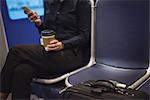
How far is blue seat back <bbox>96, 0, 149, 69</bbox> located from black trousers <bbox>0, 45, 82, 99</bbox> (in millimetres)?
233

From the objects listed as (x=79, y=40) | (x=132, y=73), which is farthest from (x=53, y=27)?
(x=132, y=73)

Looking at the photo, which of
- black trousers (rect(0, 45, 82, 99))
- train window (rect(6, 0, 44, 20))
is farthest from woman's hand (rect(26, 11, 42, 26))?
train window (rect(6, 0, 44, 20))

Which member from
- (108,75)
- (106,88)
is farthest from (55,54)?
(106,88)

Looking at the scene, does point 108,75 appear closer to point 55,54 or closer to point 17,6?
point 55,54

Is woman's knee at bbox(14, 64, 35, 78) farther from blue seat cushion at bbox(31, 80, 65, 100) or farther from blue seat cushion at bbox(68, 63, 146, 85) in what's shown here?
blue seat cushion at bbox(68, 63, 146, 85)

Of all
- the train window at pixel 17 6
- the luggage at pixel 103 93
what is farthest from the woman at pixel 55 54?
the train window at pixel 17 6

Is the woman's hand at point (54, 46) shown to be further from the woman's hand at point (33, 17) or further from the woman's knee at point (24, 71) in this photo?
the woman's hand at point (33, 17)

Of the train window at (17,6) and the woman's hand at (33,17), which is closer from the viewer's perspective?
the woman's hand at (33,17)

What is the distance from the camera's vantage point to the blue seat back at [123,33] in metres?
1.60

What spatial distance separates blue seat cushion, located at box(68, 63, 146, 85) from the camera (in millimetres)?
1525

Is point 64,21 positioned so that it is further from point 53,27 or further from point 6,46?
point 6,46

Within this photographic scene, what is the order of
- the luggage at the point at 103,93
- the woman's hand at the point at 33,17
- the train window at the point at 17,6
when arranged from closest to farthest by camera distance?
the luggage at the point at 103,93
the woman's hand at the point at 33,17
the train window at the point at 17,6

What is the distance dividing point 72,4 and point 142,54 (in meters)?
0.52

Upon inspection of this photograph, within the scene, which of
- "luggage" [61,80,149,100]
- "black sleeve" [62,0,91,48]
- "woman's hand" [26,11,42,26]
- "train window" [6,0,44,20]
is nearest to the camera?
"luggage" [61,80,149,100]
